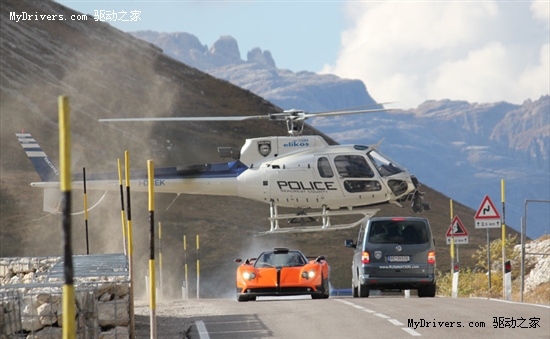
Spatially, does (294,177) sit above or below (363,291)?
above

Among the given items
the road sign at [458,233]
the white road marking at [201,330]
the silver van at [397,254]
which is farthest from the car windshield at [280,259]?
the road sign at [458,233]

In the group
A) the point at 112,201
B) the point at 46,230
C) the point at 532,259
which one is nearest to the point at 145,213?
the point at 112,201

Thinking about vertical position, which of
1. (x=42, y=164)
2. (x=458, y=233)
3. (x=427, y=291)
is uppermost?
(x=42, y=164)

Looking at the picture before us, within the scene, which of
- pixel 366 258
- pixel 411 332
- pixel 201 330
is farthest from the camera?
pixel 366 258

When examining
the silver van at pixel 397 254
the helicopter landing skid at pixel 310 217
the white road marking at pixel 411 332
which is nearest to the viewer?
the white road marking at pixel 411 332

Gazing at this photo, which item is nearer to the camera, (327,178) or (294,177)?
(327,178)

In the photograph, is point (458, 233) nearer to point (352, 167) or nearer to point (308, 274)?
point (352, 167)

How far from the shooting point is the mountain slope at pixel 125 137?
52594 mm

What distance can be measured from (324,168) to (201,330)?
1445 cm

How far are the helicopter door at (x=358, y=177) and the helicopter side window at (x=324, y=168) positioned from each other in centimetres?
22

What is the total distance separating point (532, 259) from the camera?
32594 millimetres

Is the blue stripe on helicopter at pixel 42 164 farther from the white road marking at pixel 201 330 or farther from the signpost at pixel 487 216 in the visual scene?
the white road marking at pixel 201 330

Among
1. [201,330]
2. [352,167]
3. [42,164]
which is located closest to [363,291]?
[352,167]

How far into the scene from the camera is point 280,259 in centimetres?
2092
